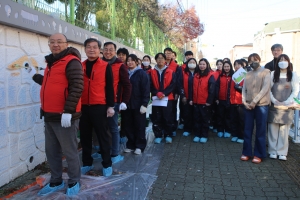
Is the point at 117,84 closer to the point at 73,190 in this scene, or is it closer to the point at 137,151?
the point at 137,151

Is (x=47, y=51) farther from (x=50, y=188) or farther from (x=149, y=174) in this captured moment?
(x=149, y=174)

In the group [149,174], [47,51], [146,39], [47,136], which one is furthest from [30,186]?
[146,39]

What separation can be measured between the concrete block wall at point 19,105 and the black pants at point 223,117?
4135 mm

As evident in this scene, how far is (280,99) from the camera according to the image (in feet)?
15.4

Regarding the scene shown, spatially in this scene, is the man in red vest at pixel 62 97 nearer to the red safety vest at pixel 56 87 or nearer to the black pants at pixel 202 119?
the red safety vest at pixel 56 87

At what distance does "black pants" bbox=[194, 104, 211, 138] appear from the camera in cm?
594

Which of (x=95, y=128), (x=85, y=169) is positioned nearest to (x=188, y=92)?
(x=95, y=128)

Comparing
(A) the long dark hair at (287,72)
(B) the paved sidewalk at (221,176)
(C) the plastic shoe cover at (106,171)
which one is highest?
(A) the long dark hair at (287,72)

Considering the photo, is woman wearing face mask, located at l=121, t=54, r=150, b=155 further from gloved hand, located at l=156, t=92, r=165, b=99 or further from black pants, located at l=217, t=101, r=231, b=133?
black pants, located at l=217, t=101, r=231, b=133

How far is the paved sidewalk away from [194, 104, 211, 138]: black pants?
1.97 ft

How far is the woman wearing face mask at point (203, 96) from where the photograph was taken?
19.3 ft

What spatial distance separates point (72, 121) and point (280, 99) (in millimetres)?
3576

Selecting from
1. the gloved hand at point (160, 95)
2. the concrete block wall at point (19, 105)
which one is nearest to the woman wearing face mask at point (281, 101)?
the gloved hand at point (160, 95)

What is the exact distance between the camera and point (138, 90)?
4980 millimetres
